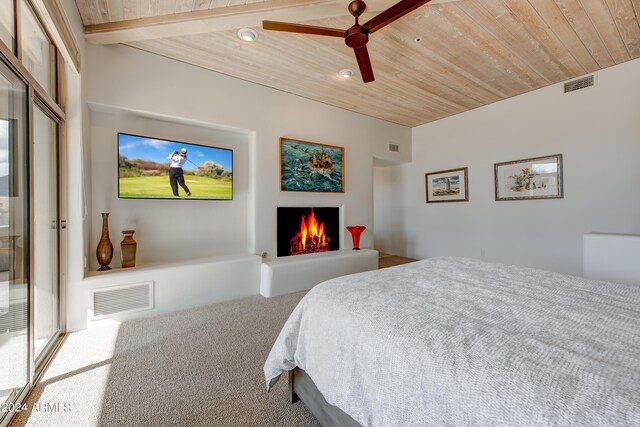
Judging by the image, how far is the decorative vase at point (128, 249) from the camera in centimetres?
271

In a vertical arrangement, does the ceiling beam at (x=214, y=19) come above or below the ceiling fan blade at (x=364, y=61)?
above

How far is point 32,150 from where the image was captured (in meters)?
1.72

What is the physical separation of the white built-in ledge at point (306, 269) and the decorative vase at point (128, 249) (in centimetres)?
139

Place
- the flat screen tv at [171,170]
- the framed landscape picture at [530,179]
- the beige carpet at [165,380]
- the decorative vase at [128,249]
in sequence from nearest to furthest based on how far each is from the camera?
the beige carpet at [165,380]
the decorative vase at [128,249]
the flat screen tv at [171,170]
the framed landscape picture at [530,179]

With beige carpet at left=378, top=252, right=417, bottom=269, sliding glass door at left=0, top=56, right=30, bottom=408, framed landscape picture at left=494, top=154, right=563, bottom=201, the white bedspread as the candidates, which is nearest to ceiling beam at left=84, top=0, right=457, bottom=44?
sliding glass door at left=0, top=56, right=30, bottom=408

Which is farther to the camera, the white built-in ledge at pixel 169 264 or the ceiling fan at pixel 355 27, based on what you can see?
the white built-in ledge at pixel 169 264

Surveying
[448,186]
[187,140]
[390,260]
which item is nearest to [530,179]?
[448,186]

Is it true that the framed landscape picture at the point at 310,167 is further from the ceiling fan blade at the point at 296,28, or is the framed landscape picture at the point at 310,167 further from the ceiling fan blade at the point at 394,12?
the ceiling fan blade at the point at 394,12

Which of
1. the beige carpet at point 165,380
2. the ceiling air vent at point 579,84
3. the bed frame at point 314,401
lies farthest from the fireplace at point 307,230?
the ceiling air vent at point 579,84

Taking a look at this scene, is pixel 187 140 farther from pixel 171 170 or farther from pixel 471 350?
pixel 471 350

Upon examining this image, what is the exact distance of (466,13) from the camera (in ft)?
7.66

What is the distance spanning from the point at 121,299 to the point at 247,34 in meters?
2.82

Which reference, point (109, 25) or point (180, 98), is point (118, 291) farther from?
point (109, 25)

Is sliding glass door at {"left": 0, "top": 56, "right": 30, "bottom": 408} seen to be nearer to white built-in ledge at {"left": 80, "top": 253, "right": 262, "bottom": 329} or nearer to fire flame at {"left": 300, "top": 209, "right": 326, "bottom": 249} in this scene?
white built-in ledge at {"left": 80, "top": 253, "right": 262, "bottom": 329}
